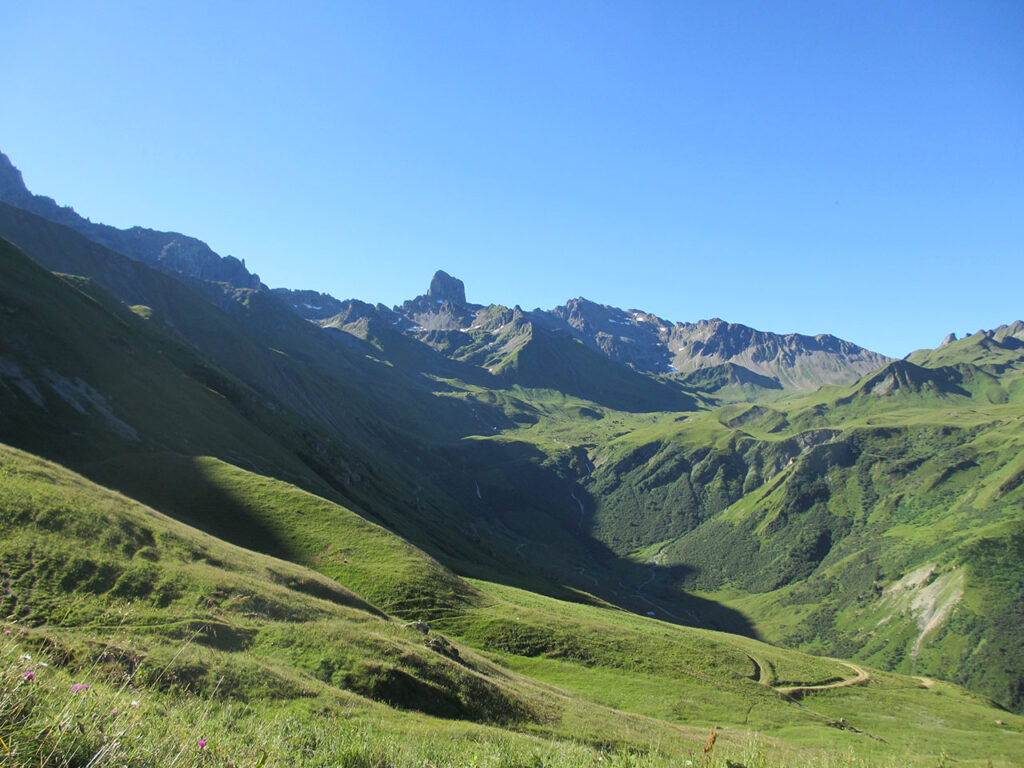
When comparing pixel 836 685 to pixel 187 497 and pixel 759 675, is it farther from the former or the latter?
pixel 187 497

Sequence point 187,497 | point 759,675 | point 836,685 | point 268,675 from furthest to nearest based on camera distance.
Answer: point 836,685 < point 759,675 < point 187,497 < point 268,675

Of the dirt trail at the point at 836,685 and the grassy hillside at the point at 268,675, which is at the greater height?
the grassy hillside at the point at 268,675

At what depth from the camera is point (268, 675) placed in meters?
24.6

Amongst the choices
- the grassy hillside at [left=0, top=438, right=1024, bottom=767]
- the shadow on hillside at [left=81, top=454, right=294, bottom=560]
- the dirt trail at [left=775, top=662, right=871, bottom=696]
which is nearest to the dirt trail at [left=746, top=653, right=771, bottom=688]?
the dirt trail at [left=775, top=662, right=871, bottom=696]

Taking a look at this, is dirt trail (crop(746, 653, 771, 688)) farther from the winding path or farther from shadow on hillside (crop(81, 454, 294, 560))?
shadow on hillside (crop(81, 454, 294, 560))

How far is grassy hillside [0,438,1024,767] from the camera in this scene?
30.7 feet

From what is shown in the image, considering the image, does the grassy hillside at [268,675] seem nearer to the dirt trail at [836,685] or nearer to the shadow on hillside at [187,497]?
the shadow on hillside at [187,497]

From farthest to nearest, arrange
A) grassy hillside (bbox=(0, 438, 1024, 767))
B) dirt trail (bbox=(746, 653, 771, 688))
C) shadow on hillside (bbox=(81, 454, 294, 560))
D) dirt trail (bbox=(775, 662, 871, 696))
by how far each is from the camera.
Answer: dirt trail (bbox=(775, 662, 871, 696))
dirt trail (bbox=(746, 653, 771, 688))
shadow on hillside (bbox=(81, 454, 294, 560))
grassy hillside (bbox=(0, 438, 1024, 767))

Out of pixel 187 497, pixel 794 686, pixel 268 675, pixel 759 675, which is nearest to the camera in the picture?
pixel 268 675

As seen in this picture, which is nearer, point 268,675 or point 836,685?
point 268,675

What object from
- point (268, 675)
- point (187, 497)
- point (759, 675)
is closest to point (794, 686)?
point (759, 675)

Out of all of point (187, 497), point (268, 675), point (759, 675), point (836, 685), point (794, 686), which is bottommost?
point (836, 685)

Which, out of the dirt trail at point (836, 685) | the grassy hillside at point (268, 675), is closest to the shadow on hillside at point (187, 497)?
the grassy hillside at point (268, 675)

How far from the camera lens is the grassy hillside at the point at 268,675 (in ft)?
30.7
